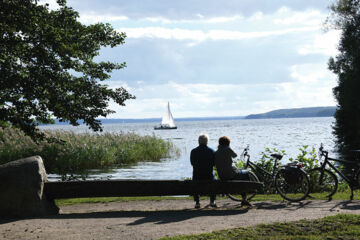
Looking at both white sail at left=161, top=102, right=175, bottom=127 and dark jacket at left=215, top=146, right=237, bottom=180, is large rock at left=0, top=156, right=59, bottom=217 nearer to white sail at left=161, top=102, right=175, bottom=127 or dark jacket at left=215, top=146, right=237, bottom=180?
dark jacket at left=215, top=146, right=237, bottom=180

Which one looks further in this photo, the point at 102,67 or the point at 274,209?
the point at 102,67

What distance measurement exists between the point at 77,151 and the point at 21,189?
47.9ft

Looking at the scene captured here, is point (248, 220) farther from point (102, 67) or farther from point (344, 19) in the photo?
point (344, 19)

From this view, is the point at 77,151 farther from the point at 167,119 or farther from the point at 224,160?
the point at 167,119

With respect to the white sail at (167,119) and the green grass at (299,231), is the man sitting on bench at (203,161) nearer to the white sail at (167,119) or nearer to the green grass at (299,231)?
the green grass at (299,231)

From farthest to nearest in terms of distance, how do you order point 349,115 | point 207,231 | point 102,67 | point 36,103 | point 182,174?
point 349,115 < point 182,174 < point 102,67 < point 36,103 < point 207,231

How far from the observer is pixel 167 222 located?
8.81 metres

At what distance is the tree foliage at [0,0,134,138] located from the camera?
33.6ft

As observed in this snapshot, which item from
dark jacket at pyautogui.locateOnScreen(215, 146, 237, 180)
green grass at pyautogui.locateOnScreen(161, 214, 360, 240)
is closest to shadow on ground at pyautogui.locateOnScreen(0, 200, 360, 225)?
dark jacket at pyautogui.locateOnScreen(215, 146, 237, 180)

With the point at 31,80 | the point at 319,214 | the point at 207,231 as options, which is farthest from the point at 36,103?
the point at 319,214

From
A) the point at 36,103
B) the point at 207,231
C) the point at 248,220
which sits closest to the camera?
the point at 207,231

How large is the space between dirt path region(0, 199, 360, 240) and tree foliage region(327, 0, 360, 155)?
27.7 m

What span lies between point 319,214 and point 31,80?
7.59 metres

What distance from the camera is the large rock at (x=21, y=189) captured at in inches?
381
